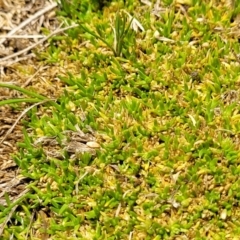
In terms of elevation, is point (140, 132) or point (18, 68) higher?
point (18, 68)

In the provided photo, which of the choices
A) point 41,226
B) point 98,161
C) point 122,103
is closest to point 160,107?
point 122,103

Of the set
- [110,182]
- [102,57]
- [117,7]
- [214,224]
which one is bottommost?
[214,224]

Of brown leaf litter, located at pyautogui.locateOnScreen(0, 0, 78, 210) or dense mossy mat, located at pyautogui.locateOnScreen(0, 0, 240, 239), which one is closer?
dense mossy mat, located at pyautogui.locateOnScreen(0, 0, 240, 239)

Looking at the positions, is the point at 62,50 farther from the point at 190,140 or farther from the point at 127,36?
the point at 190,140

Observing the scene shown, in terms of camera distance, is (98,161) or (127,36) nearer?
(98,161)

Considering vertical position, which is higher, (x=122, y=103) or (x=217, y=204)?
(x=122, y=103)

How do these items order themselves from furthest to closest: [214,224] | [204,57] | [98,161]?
[204,57] → [98,161] → [214,224]

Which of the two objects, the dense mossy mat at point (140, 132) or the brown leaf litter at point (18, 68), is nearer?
the dense mossy mat at point (140, 132)

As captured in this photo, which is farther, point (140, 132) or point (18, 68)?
point (18, 68)
